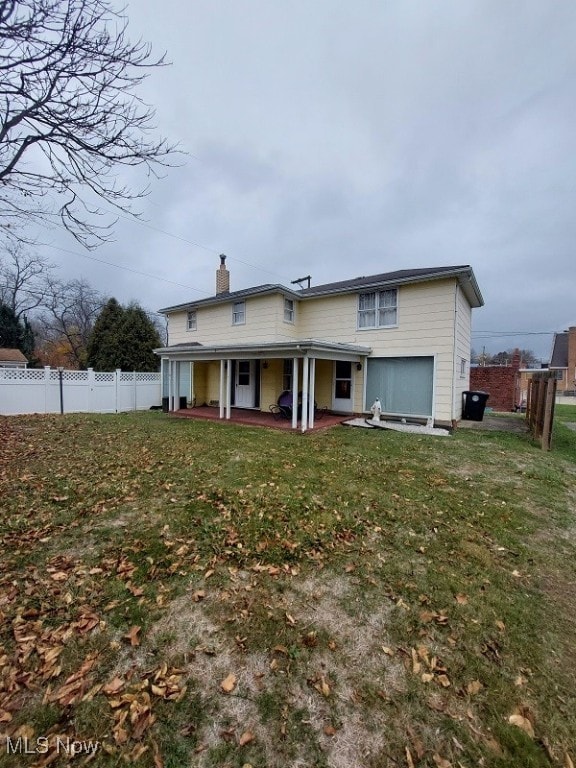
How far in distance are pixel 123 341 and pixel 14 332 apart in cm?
1781

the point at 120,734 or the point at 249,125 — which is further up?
the point at 249,125

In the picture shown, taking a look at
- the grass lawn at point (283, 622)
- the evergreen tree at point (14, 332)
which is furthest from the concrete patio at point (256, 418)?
the evergreen tree at point (14, 332)

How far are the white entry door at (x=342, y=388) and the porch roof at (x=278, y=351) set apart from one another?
0.80m

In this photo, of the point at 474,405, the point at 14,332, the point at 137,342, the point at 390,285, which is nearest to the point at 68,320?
the point at 14,332

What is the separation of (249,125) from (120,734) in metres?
11.8

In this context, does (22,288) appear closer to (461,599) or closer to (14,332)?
Result: (14,332)

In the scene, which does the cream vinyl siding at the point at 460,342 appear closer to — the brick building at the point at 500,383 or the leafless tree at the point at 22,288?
the brick building at the point at 500,383

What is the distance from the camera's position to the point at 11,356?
29828 mm

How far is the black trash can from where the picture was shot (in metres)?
12.0

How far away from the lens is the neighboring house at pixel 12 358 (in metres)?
29.6

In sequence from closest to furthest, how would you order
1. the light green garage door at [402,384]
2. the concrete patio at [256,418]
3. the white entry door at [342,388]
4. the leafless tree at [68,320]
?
1. the concrete patio at [256,418]
2. the light green garage door at [402,384]
3. the white entry door at [342,388]
4. the leafless tree at [68,320]

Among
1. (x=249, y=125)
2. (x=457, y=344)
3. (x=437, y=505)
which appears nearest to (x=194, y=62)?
(x=249, y=125)

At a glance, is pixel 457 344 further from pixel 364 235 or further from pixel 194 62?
pixel 364 235

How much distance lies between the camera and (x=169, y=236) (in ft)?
55.9
